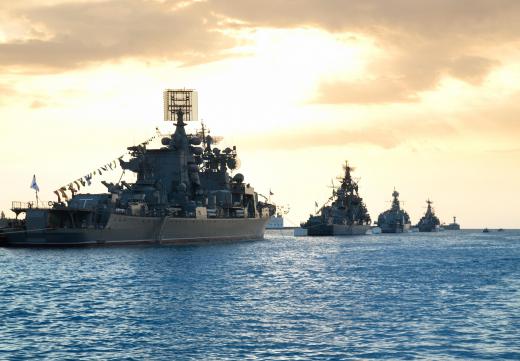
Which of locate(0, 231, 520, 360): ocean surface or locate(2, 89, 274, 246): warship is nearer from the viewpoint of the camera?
locate(0, 231, 520, 360): ocean surface

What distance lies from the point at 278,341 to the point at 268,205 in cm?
11475

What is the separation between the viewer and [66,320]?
33.8 meters

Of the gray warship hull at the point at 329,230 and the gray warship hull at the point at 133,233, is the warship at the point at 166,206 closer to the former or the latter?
the gray warship hull at the point at 133,233

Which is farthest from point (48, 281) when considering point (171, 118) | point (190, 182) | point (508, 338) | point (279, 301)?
point (171, 118)

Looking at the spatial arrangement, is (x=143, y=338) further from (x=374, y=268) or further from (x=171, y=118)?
(x=171, y=118)

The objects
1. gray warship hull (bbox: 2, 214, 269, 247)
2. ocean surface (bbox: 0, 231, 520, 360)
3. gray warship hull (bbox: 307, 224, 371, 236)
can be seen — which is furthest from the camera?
gray warship hull (bbox: 307, 224, 371, 236)

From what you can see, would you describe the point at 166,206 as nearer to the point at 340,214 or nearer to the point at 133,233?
the point at 133,233

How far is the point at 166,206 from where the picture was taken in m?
101

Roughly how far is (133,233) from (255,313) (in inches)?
2388

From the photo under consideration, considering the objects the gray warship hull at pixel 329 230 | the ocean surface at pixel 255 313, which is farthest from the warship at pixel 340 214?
the ocean surface at pixel 255 313

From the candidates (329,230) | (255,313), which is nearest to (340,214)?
(329,230)

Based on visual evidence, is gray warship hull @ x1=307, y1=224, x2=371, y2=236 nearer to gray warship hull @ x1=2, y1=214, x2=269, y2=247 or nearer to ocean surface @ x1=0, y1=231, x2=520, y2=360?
gray warship hull @ x1=2, y1=214, x2=269, y2=247

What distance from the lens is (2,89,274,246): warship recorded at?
293 ft

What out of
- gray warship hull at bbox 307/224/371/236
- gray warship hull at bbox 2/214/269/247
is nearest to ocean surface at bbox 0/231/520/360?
gray warship hull at bbox 2/214/269/247
